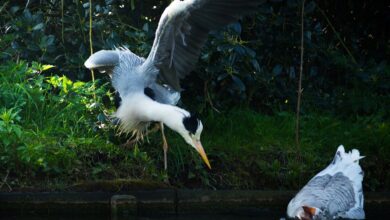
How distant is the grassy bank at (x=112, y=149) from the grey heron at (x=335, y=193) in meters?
0.25

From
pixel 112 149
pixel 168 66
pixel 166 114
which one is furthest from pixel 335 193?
pixel 112 149

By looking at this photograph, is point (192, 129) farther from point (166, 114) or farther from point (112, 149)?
point (112, 149)

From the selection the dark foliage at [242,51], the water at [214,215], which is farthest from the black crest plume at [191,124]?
the dark foliage at [242,51]

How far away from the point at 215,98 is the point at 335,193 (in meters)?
1.59

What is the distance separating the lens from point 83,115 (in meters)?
6.34

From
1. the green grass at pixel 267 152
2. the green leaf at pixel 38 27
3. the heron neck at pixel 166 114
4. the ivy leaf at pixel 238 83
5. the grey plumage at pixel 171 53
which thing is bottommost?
the green grass at pixel 267 152

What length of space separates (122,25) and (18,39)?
0.91 meters

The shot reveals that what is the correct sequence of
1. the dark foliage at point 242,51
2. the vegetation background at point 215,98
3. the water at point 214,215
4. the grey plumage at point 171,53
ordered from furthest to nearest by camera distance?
the dark foliage at point 242,51, the vegetation background at point 215,98, the grey plumage at point 171,53, the water at point 214,215

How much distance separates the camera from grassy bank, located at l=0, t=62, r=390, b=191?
18.8 ft

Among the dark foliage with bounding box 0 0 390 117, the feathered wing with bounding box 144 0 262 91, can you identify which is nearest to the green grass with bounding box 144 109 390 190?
the dark foliage with bounding box 0 0 390 117

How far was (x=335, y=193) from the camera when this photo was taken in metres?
5.78

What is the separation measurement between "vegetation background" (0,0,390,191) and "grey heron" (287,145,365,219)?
249mm

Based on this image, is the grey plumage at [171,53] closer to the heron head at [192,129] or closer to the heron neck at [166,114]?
the heron neck at [166,114]

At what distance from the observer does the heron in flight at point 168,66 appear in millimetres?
5414
